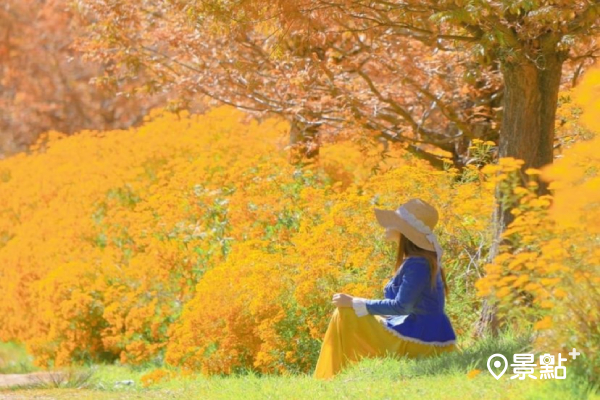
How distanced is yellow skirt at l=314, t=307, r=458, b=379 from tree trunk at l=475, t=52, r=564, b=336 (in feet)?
2.87

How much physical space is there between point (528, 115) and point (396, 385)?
88.6 inches

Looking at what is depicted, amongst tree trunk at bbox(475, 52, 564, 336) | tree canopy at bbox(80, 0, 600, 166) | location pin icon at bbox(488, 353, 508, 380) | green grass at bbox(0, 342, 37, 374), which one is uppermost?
tree canopy at bbox(80, 0, 600, 166)

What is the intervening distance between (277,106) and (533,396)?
5.71 meters

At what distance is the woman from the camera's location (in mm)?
5832

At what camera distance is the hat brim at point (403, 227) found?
19.2 ft

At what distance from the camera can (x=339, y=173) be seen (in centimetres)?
1145

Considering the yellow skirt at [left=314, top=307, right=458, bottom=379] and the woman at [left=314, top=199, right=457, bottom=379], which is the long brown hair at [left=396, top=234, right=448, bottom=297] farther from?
the yellow skirt at [left=314, top=307, right=458, bottom=379]

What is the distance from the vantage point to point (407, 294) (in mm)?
5766

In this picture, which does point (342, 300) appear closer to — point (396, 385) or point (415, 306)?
point (415, 306)

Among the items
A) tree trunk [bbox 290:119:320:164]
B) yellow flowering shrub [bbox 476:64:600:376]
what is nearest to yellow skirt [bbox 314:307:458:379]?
yellow flowering shrub [bbox 476:64:600:376]

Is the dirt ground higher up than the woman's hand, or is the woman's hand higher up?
the woman's hand

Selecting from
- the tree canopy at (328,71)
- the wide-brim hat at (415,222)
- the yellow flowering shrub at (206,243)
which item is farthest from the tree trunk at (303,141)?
the wide-brim hat at (415,222)

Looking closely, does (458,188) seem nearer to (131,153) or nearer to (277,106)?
(277,106)

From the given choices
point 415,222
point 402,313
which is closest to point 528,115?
point 415,222
